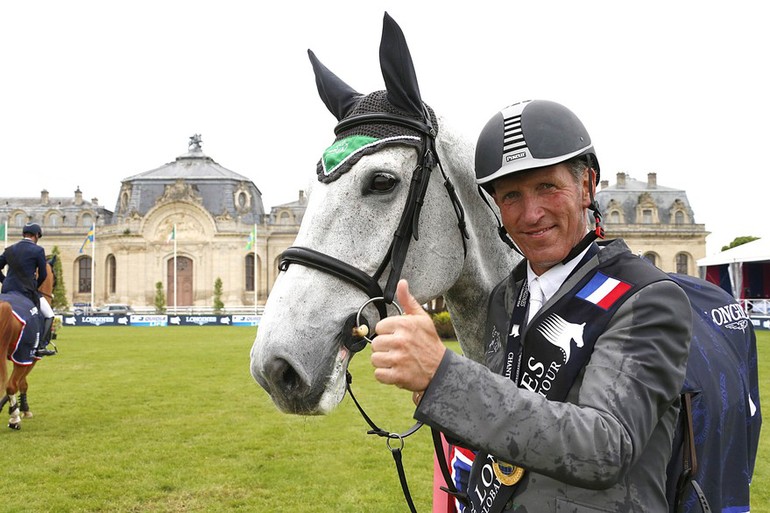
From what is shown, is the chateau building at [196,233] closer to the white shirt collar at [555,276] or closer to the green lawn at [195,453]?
the green lawn at [195,453]

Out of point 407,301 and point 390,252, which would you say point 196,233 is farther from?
point 407,301

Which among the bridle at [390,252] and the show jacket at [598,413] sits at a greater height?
the bridle at [390,252]

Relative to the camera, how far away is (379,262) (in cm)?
174

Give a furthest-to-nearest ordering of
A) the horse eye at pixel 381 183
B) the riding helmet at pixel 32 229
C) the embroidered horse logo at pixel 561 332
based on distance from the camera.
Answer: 1. the riding helmet at pixel 32 229
2. the horse eye at pixel 381 183
3. the embroidered horse logo at pixel 561 332

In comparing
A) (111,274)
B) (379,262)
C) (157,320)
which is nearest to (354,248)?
(379,262)

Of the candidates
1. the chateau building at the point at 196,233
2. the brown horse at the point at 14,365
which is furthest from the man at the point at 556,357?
the chateau building at the point at 196,233

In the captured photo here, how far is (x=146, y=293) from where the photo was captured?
163ft

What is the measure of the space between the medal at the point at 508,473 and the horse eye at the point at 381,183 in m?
0.83

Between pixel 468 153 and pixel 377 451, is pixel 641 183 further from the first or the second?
pixel 468 153

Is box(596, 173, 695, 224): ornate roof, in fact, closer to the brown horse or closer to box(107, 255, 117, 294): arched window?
box(107, 255, 117, 294): arched window

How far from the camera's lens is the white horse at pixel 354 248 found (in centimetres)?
156

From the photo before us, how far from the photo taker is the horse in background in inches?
61.6

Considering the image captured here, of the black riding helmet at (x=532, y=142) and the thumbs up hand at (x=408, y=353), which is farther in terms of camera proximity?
the black riding helmet at (x=532, y=142)

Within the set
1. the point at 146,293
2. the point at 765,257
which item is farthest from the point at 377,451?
the point at 146,293
